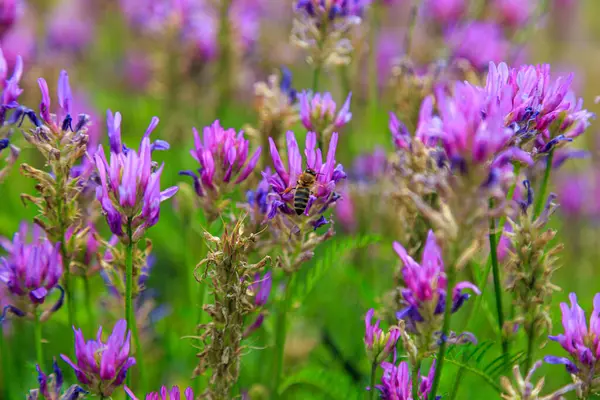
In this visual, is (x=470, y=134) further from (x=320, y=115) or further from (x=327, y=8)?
(x=327, y=8)

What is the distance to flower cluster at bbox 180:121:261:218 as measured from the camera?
7.11ft

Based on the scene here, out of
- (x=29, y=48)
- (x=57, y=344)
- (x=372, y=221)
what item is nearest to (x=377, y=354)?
(x=372, y=221)

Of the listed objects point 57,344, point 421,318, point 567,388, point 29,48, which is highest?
point 29,48

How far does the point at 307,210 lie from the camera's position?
2.11m

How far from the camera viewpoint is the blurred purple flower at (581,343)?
76.0 inches

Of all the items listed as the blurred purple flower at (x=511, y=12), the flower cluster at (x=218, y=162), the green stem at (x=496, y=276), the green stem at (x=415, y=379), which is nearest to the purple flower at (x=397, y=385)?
the green stem at (x=415, y=379)

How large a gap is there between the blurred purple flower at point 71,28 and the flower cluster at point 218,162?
15.3 feet

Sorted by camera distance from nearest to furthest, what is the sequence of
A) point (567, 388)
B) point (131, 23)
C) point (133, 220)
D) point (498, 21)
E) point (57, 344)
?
point (567, 388) < point (133, 220) < point (57, 344) < point (498, 21) < point (131, 23)

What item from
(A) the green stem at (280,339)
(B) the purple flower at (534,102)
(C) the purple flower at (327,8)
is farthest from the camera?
(C) the purple flower at (327,8)

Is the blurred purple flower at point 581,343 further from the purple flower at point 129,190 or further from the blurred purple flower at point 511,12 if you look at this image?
the blurred purple flower at point 511,12

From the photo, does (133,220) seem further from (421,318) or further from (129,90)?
(129,90)

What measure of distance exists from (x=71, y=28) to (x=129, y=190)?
534 cm

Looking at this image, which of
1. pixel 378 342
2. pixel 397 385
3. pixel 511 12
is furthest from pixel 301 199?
pixel 511 12

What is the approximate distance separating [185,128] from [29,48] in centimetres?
124
